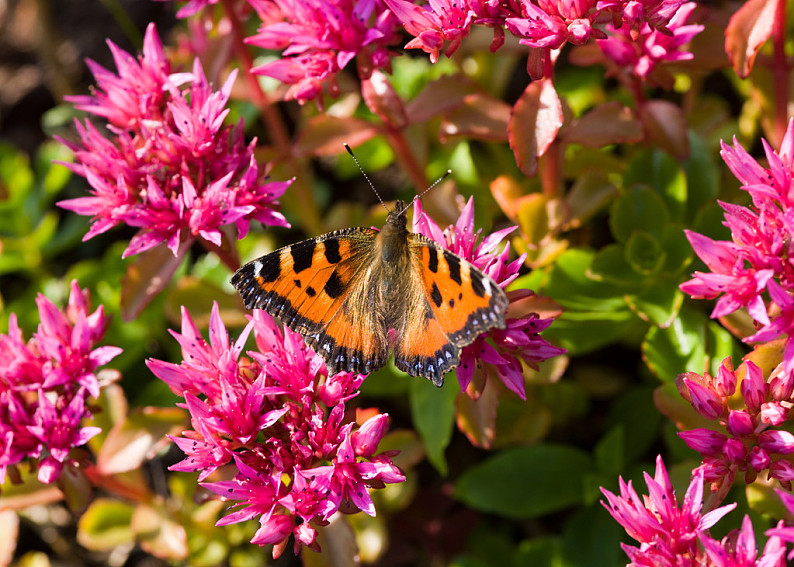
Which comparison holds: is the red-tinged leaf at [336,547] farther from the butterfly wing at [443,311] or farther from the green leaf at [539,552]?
the green leaf at [539,552]

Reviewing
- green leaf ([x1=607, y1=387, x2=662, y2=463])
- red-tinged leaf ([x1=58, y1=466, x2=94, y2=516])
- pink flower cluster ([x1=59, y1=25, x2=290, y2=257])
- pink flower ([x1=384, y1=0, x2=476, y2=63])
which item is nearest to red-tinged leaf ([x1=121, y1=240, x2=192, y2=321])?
pink flower cluster ([x1=59, y1=25, x2=290, y2=257])

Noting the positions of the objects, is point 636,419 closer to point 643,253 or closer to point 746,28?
point 643,253

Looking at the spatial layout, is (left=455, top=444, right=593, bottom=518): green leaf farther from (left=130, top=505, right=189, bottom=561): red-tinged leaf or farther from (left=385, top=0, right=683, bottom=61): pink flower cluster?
(left=385, top=0, right=683, bottom=61): pink flower cluster

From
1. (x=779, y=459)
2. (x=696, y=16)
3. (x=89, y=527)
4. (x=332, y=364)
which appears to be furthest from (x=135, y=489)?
(x=696, y=16)

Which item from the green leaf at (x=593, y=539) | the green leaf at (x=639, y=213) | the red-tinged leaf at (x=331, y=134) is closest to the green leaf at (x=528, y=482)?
the green leaf at (x=593, y=539)

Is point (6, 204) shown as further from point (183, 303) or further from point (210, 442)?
point (210, 442)

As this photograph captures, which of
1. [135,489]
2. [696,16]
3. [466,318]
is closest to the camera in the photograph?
[466,318]

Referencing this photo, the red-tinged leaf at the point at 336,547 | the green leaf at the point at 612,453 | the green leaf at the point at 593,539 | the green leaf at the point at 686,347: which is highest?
the red-tinged leaf at the point at 336,547
